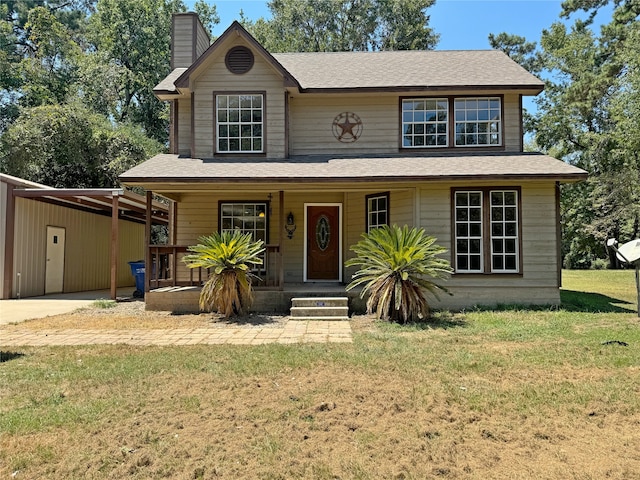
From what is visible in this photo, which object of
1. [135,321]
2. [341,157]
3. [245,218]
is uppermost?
[341,157]

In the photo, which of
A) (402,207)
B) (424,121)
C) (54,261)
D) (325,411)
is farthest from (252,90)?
(325,411)

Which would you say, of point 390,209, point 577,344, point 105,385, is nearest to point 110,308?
point 105,385

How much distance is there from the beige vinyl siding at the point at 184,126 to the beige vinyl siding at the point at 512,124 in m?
8.46

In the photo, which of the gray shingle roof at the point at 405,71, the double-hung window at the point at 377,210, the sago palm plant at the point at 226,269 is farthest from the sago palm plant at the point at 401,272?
the gray shingle roof at the point at 405,71

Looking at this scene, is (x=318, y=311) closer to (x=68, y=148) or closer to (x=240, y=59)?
(x=240, y=59)

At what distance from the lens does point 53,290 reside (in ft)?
46.6

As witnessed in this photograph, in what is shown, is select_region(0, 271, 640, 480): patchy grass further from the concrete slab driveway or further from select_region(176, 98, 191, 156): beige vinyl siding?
select_region(176, 98, 191, 156): beige vinyl siding

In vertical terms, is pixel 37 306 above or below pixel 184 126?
below

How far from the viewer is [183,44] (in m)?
13.8

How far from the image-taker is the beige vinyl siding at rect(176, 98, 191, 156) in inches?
469

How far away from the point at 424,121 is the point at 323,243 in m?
4.23

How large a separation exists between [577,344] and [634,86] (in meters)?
15.3

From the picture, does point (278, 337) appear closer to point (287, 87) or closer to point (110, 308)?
point (110, 308)

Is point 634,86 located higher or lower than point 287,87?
higher
